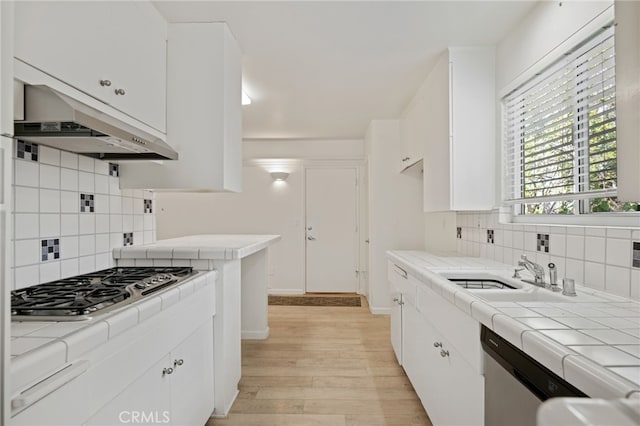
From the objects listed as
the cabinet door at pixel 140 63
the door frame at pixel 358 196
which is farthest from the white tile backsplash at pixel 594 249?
the door frame at pixel 358 196

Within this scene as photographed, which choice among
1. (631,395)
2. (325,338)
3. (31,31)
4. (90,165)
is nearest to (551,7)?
(631,395)

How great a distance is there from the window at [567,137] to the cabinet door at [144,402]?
1.96 metres

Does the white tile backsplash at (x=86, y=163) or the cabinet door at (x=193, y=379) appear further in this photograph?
the white tile backsplash at (x=86, y=163)

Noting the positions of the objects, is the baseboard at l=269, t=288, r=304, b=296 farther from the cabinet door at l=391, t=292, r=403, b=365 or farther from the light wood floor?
the cabinet door at l=391, t=292, r=403, b=365

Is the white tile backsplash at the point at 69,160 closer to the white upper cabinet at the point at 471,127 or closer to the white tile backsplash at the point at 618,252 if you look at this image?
the white upper cabinet at the point at 471,127

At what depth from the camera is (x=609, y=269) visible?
1.38m

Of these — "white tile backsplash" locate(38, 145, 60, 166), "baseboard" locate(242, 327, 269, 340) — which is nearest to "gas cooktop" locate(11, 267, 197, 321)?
"white tile backsplash" locate(38, 145, 60, 166)

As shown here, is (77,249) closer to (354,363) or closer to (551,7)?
(354,363)

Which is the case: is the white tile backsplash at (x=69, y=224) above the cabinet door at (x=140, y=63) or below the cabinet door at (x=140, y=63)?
below

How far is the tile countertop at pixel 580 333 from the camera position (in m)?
0.69

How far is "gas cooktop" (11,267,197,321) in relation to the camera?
1027 millimetres

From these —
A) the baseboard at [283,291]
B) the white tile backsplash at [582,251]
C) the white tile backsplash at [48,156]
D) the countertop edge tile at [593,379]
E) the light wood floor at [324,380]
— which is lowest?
the light wood floor at [324,380]

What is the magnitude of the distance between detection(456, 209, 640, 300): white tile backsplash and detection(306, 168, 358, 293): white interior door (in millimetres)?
3073

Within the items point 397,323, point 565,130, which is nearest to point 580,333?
point 565,130
